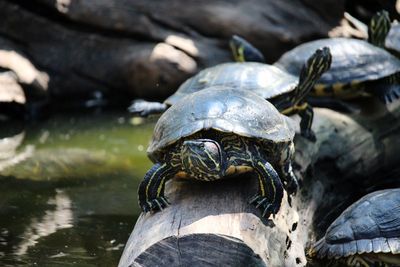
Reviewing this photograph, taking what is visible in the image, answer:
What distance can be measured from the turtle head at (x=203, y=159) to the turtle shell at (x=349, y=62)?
2.56 metres

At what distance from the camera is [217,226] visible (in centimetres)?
293

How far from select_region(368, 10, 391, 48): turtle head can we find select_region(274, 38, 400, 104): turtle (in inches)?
45.4

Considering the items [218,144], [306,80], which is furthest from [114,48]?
[218,144]

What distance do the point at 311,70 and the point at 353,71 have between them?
2.70 feet

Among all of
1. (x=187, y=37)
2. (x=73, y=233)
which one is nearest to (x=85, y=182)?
(x=73, y=233)

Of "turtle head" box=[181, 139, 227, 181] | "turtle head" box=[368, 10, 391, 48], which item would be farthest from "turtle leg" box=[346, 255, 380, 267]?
"turtle head" box=[368, 10, 391, 48]

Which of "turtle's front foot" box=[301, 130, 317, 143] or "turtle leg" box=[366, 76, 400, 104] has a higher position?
"turtle leg" box=[366, 76, 400, 104]

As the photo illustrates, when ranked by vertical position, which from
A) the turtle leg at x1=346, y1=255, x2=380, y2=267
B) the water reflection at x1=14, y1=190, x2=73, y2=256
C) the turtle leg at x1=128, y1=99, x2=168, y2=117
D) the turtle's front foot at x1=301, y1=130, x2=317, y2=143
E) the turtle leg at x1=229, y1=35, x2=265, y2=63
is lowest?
the turtle leg at x1=346, y1=255, x2=380, y2=267

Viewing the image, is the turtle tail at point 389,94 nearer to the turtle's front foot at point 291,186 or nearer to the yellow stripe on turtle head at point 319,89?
the yellow stripe on turtle head at point 319,89

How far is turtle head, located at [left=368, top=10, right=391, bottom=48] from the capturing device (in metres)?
6.96

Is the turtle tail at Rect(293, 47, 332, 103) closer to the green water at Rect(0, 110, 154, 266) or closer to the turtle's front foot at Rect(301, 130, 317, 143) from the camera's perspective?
the turtle's front foot at Rect(301, 130, 317, 143)

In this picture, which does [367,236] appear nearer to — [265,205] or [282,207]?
[282,207]

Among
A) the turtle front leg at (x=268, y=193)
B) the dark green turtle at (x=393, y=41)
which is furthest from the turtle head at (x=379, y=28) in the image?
the turtle front leg at (x=268, y=193)

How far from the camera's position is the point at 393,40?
7.24 meters
